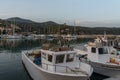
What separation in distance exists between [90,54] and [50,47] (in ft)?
17.7

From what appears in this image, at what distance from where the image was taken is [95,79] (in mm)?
18422

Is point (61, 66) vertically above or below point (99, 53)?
below

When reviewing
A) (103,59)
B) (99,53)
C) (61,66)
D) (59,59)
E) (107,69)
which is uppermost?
(59,59)

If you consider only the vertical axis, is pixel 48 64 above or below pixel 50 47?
below

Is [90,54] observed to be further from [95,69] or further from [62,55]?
[62,55]

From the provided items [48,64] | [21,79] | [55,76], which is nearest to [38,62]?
[21,79]

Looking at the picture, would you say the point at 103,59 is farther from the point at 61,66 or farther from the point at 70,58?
the point at 61,66

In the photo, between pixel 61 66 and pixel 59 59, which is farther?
pixel 59 59

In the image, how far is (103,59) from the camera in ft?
64.7

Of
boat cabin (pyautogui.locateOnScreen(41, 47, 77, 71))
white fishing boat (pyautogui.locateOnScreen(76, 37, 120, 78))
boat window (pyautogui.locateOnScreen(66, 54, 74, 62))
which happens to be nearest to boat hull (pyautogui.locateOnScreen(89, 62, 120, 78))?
white fishing boat (pyautogui.locateOnScreen(76, 37, 120, 78))

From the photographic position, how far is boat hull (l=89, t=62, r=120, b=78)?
58.6ft

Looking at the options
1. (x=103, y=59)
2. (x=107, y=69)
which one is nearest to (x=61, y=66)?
(x=107, y=69)

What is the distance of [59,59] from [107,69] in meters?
5.55

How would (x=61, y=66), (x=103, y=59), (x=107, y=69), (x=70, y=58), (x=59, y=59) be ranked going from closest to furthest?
(x=61, y=66) → (x=59, y=59) → (x=70, y=58) → (x=107, y=69) → (x=103, y=59)
